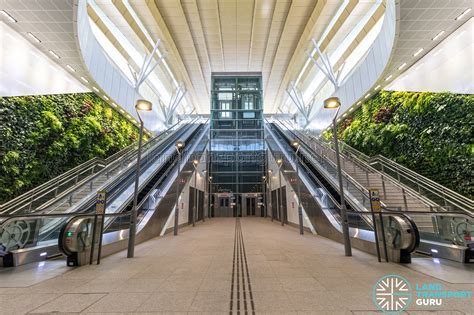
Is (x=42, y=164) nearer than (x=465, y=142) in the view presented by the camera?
No

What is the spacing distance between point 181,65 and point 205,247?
999 inches

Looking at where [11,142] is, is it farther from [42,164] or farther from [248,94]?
[248,94]

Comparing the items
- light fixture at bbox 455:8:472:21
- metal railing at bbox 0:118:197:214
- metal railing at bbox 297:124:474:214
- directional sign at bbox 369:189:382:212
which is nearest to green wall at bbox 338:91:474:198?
metal railing at bbox 297:124:474:214

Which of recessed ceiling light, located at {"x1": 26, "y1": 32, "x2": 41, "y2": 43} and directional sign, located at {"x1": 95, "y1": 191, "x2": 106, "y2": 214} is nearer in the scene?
directional sign, located at {"x1": 95, "y1": 191, "x2": 106, "y2": 214}

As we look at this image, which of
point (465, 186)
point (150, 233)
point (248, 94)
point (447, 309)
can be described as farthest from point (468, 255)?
point (248, 94)

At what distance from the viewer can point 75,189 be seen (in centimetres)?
850

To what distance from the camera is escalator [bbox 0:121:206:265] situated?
4.98 meters

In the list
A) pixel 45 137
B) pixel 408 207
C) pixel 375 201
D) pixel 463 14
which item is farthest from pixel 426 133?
pixel 45 137

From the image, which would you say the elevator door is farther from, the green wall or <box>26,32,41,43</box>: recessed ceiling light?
A: <box>26,32,41,43</box>: recessed ceiling light

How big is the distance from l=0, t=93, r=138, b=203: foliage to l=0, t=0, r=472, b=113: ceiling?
7.71 feet

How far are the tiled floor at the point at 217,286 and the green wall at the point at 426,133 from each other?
8355mm

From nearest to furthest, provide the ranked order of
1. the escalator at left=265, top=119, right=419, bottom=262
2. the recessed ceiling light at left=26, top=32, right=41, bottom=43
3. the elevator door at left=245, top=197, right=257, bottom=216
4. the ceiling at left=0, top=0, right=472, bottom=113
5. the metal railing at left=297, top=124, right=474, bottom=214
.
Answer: the escalator at left=265, top=119, right=419, bottom=262 → the metal railing at left=297, top=124, right=474, bottom=214 → the ceiling at left=0, top=0, right=472, bottom=113 → the recessed ceiling light at left=26, top=32, right=41, bottom=43 → the elevator door at left=245, top=197, right=257, bottom=216

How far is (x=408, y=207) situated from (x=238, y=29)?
69.2 ft

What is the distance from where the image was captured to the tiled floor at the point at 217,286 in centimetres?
288
